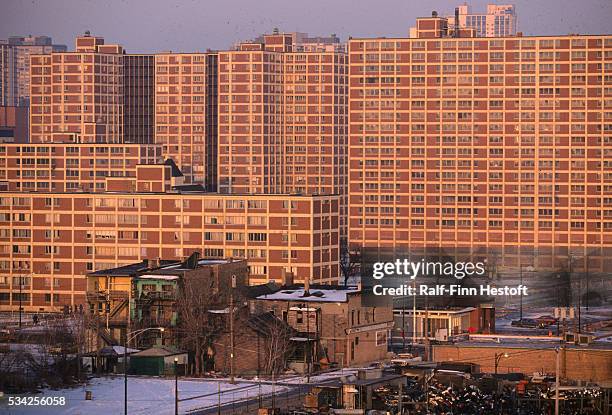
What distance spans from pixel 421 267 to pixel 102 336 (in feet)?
122

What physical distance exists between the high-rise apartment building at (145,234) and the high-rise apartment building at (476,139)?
31367 millimetres

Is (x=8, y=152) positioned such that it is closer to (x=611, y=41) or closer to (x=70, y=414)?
(x=611, y=41)

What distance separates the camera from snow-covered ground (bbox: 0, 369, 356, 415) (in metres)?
68.9

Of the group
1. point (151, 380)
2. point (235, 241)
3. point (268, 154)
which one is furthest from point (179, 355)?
point (268, 154)

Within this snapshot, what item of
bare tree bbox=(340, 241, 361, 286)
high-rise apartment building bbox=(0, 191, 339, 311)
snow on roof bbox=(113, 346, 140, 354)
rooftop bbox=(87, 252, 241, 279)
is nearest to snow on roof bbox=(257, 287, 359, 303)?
rooftop bbox=(87, 252, 241, 279)

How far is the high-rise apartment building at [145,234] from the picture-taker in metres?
120

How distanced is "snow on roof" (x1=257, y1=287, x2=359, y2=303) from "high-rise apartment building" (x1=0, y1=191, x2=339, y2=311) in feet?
88.3

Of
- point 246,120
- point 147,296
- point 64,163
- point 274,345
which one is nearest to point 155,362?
point 274,345

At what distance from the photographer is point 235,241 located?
120625mm

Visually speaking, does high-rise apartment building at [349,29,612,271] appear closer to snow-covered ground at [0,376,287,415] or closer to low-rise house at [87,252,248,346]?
low-rise house at [87,252,248,346]

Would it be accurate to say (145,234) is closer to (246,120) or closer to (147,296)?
(147,296)

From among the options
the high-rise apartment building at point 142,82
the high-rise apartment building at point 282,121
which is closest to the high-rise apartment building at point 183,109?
the high-rise apartment building at point 142,82

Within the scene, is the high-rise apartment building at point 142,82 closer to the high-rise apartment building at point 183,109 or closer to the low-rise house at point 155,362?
the high-rise apartment building at point 183,109

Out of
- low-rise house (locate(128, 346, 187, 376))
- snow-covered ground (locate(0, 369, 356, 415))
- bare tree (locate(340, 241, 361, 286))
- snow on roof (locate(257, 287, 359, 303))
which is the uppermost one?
snow on roof (locate(257, 287, 359, 303))
